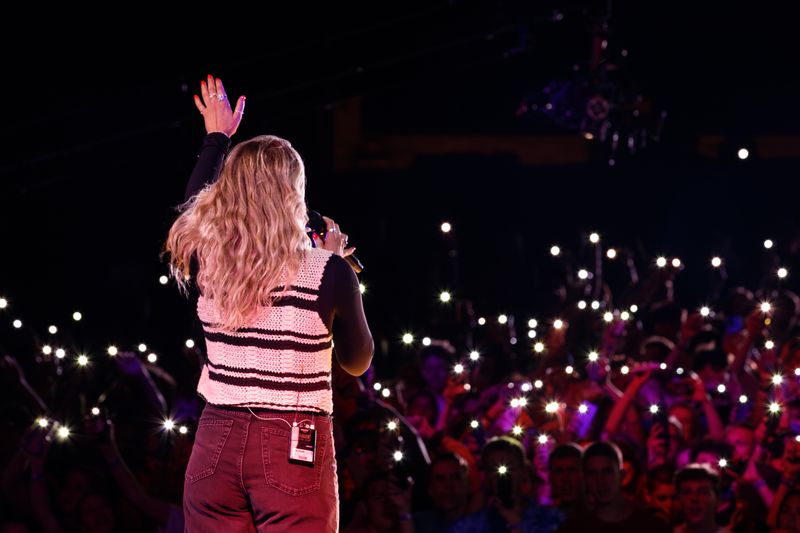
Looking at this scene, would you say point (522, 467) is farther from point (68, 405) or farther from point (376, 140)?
point (376, 140)

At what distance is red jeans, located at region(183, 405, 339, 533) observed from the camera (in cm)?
228

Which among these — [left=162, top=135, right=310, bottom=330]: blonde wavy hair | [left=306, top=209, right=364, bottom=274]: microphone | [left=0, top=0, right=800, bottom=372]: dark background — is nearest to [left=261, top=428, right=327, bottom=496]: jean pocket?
[left=162, top=135, right=310, bottom=330]: blonde wavy hair

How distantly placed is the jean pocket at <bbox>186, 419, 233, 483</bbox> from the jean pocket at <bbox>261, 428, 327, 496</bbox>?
0.09 meters

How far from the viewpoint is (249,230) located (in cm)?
234

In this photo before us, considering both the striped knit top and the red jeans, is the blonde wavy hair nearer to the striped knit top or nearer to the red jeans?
the striped knit top

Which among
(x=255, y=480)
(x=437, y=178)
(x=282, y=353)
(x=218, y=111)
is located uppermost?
(x=437, y=178)

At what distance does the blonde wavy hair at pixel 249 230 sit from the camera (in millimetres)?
2299

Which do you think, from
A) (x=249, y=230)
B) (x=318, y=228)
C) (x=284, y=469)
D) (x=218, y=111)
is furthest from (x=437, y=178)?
(x=284, y=469)

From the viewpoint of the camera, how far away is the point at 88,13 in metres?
6.61

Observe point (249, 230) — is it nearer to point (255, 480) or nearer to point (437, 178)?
point (255, 480)

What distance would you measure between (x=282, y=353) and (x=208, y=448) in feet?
0.81

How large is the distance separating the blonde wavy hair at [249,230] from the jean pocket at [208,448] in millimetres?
205

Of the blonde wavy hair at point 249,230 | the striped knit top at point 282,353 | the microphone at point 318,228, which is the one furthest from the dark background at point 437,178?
the striped knit top at point 282,353

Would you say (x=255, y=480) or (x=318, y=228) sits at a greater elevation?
(x=318, y=228)
